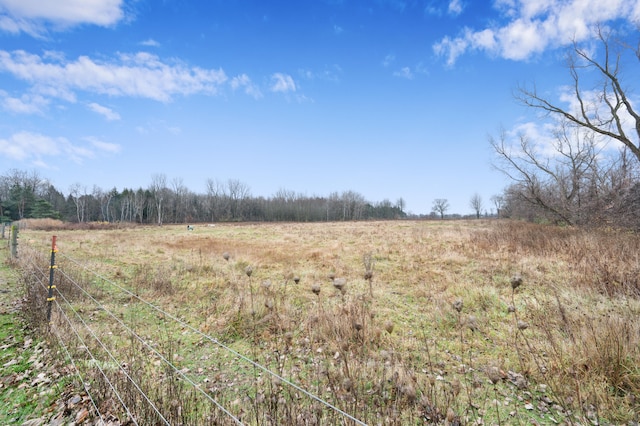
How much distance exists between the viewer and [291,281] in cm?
917

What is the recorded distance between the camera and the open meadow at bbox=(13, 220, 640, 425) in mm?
3191

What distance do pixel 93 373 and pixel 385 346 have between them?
4.61m

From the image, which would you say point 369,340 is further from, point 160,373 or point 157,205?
point 157,205

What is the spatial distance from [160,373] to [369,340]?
11.6ft

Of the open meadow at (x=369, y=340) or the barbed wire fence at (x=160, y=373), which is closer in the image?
the barbed wire fence at (x=160, y=373)

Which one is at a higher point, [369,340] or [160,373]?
[369,340]

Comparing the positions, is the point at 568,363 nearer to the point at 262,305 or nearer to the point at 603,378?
the point at 603,378

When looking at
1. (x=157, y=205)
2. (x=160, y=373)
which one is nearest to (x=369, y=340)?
(x=160, y=373)

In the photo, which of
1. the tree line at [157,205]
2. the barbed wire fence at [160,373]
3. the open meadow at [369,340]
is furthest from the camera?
the tree line at [157,205]

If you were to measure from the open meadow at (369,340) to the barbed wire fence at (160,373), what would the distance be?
35 mm

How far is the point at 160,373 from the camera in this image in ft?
14.0

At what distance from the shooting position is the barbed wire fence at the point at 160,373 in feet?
9.70

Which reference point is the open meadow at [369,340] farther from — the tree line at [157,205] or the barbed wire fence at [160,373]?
the tree line at [157,205]

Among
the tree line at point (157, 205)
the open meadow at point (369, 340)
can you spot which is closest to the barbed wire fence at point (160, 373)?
the open meadow at point (369, 340)
